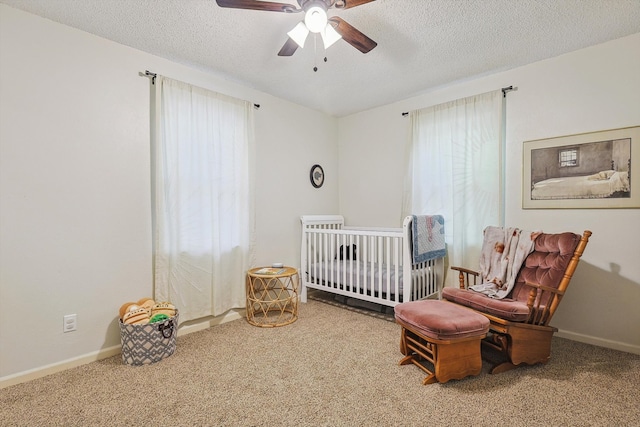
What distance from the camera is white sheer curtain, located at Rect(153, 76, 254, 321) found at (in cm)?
260

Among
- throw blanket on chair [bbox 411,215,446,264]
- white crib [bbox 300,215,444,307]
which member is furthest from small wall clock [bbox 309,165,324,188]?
throw blanket on chair [bbox 411,215,446,264]

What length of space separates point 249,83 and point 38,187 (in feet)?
6.53

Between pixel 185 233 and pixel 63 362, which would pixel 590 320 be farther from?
pixel 63 362

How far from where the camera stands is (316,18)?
168 cm

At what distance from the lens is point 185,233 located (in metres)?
2.72

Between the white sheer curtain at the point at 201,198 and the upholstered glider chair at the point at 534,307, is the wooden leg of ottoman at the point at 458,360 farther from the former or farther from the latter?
the white sheer curtain at the point at 201,198

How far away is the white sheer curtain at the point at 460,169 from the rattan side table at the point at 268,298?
1.60 metres

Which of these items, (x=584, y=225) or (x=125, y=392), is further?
(x=584, y=225)

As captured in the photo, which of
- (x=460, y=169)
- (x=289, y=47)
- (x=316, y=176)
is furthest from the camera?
(x=316, y=176)

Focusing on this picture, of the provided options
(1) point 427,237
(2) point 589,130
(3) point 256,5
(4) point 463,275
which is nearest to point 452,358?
(4) point 463,275

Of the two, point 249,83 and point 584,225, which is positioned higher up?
point 249,83

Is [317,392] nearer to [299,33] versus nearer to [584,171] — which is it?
[299,33]

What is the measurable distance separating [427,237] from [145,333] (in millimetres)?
2412

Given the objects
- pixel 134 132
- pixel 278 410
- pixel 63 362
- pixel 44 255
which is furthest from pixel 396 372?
pixel 134 132
